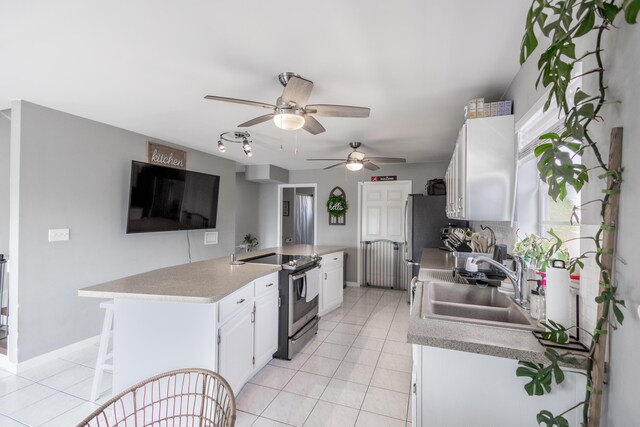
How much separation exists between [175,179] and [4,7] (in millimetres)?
2509

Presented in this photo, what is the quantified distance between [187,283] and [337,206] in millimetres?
3946

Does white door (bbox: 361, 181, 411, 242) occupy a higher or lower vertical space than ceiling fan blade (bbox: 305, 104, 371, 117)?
lower

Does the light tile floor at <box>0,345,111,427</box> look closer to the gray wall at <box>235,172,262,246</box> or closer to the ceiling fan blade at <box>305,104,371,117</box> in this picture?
the ceiling fan blade at <box>305,104,371,117</box>

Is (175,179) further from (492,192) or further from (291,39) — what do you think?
(492,192)

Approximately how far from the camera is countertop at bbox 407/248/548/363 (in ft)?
3.60

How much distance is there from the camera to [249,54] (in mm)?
1809

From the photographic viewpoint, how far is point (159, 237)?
153 inches

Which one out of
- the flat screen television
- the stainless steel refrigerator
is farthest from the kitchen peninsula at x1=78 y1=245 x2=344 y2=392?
the stainless steel refrigerator

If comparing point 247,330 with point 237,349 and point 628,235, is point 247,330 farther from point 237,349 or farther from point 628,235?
point 628,235

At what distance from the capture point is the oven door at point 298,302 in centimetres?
278

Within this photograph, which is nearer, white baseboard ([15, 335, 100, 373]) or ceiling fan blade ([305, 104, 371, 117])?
ceiling fan blade ([305, 104, 371, 117])

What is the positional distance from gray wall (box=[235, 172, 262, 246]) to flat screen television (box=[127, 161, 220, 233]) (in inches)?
63.7

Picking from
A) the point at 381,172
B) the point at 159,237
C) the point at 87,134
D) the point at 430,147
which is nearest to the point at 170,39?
the point at 87,134

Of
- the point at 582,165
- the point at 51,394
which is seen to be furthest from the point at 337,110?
the point at 51,394
